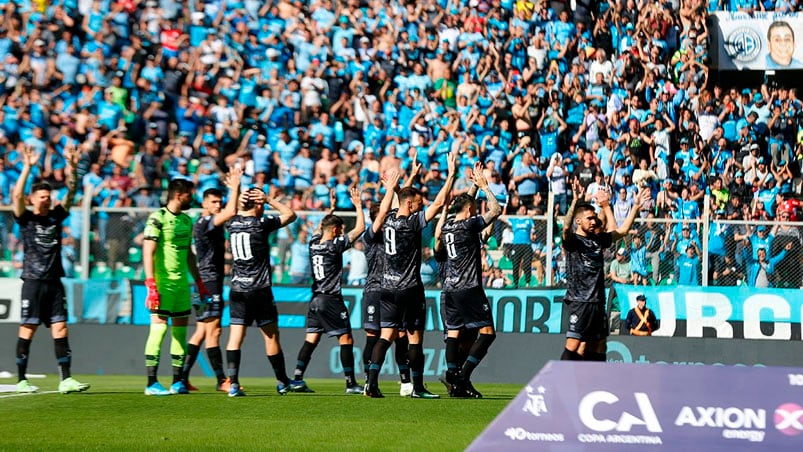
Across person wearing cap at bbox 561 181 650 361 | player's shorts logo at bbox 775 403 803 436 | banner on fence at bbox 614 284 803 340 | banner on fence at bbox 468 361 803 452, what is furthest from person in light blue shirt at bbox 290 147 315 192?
player's shorts logo at bbox 775 403 803 436

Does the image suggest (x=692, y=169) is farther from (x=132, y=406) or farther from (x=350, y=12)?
(x=132, y=406)

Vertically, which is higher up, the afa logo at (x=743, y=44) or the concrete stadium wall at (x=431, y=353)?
the afa logo at (x=743, y=44)

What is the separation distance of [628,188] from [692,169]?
1526 millimetres

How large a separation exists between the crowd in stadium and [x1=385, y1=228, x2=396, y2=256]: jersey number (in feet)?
19.0

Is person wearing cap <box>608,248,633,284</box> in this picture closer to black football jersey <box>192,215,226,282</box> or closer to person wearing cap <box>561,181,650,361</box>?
person wearing cap <box>561,181,650,361</box>

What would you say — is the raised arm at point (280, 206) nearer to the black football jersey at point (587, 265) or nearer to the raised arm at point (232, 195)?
the raised arm at point (232, 195)

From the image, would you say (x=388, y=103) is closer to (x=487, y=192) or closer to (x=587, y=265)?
(x=487, y=192)

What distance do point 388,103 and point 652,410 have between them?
684 inches

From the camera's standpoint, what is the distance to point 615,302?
1914 cm

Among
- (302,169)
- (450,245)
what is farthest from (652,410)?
(302,169)

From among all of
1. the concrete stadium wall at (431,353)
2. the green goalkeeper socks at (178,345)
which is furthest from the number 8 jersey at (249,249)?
the concrete stadium wall at (431,353)

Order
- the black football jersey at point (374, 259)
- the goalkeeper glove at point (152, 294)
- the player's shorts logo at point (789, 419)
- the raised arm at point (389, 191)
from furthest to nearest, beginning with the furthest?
the black football jersey at point (374, 259)
the goalkeeper glove at point (152, 294)
the raised arm at point (389, 191)
the player's shorts logo at point (789, 419)

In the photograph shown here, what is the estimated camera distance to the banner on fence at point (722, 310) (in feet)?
61.3

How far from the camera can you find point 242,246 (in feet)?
46.3
